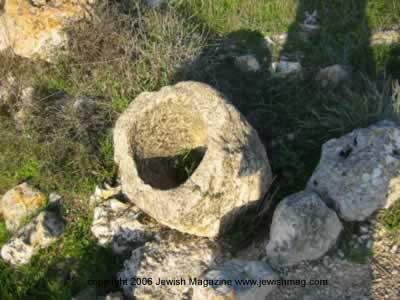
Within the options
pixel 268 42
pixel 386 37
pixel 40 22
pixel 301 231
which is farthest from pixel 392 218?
pixel 40 22

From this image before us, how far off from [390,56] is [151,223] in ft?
10.2

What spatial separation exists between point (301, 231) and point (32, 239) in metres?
2.43

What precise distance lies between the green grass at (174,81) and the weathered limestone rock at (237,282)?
1.55 feet

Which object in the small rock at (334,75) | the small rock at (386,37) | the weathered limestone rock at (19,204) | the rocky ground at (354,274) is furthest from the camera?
the small rock at (386,37)

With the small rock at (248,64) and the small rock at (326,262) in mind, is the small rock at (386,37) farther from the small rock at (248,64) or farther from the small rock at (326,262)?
the small rock at (326,262)

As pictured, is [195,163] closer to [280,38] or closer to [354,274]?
[354,274]

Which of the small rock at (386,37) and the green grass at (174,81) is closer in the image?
the green grass at (174,81)

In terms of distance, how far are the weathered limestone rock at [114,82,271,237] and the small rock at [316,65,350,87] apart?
1.51m

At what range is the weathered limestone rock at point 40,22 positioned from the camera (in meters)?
4.37

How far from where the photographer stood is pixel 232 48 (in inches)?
182

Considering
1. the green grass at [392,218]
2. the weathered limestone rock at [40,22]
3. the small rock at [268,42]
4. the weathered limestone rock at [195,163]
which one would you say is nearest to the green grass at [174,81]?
the small rock at [268,42]

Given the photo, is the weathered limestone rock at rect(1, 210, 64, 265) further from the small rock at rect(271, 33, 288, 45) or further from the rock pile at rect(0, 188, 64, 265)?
the small rock at rect(271, 33, 288, 45)

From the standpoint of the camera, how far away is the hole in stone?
3047mm

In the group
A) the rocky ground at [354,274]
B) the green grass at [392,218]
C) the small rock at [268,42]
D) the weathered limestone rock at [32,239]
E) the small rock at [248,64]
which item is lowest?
the weathered limestone rock at [32,239]
